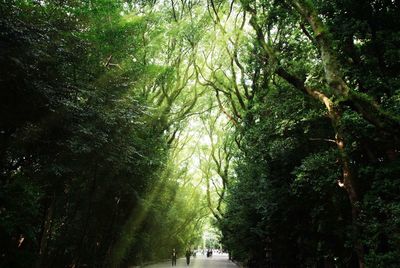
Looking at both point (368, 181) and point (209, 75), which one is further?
point (209, 75)

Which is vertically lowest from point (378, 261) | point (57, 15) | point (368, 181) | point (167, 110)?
point (378, 261)

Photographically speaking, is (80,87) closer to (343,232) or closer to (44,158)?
(44,158)

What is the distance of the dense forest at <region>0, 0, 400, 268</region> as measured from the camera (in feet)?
28.5

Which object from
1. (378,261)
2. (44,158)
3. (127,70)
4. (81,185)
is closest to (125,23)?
(127,70)

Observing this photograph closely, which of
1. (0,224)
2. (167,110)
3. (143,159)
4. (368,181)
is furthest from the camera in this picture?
(167,110)

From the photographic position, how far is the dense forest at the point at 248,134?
8695 mm

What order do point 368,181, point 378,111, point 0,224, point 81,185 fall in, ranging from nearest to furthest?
point 378,111, point 0,224, point 368,181, point 81,185

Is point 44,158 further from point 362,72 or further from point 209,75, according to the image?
point 209,75

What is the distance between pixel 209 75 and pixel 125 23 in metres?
12.1

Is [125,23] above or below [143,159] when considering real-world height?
above

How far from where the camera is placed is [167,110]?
23.5 m

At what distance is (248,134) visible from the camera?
14.7 meters

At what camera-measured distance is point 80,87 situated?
35.3 ft

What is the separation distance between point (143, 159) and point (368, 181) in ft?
30.7
